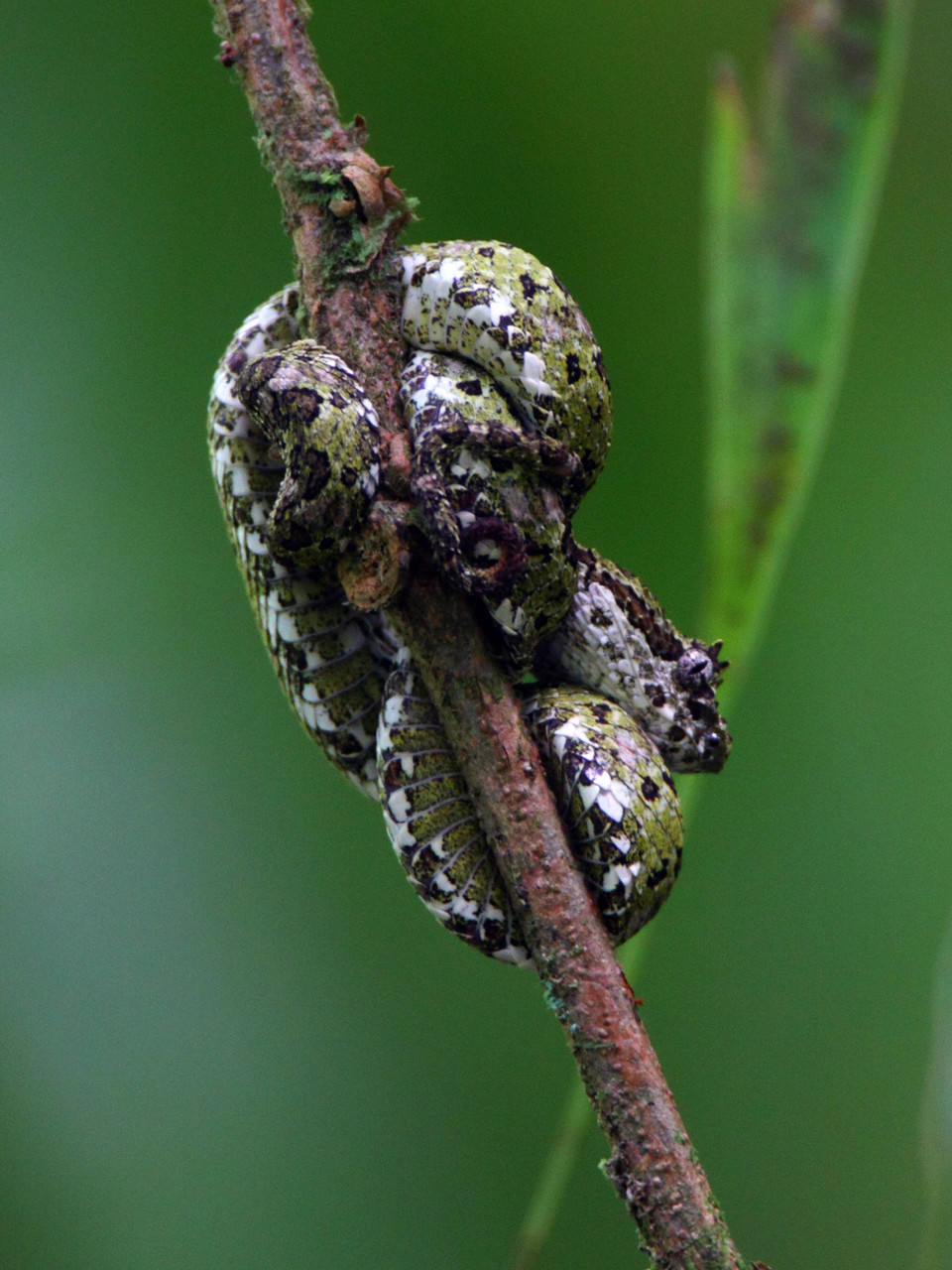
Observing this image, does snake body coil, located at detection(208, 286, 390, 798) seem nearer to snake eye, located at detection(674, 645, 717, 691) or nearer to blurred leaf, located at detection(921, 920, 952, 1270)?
snake eye, located at detection(674, 645, 717, 691)

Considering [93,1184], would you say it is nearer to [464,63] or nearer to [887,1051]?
[887,1051]

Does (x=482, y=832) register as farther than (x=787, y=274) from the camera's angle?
No

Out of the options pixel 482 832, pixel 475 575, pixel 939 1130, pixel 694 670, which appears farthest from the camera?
pixel 939 1130

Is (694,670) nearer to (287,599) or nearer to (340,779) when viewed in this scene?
(287,599)

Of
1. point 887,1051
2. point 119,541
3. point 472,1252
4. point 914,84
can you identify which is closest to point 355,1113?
point 472,1252

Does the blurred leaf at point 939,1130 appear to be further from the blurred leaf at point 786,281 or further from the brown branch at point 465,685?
the brown branch at point 465,685

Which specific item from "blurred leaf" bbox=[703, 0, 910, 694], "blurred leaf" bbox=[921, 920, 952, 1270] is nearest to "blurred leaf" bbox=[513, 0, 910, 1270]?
"blurred leaf" bbox=[703, 0, 910, 694]

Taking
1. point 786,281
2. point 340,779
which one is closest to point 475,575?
point 340,779
